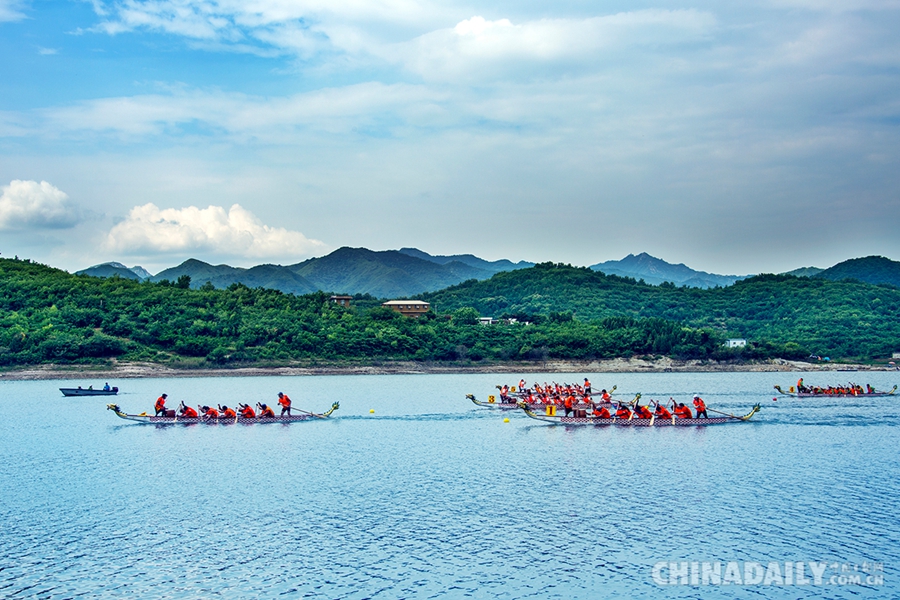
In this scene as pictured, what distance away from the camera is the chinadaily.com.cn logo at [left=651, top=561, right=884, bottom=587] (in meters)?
18.7

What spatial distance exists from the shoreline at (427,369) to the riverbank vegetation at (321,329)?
1.26 meters

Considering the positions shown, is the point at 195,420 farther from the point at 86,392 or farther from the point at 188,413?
the point at 86,392

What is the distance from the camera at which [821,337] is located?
435ft

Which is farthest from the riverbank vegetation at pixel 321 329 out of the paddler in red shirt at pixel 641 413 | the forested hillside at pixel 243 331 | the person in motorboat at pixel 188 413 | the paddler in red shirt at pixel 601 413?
the paddler in red shirt at pixel 641 413

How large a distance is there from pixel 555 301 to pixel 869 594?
164939 millimetres

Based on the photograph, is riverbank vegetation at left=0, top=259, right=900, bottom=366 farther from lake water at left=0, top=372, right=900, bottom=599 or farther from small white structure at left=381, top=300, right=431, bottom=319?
lake water at left=0, top=372, right=900, bottom=599

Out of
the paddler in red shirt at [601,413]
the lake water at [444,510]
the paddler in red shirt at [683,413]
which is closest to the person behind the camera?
the lake water at [444,510]

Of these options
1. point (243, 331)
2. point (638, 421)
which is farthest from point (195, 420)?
point (243, 331)

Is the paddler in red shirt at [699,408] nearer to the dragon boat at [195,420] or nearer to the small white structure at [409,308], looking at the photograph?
the dragon boat at [195,420]

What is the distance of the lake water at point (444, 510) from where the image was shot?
1898 centimetres

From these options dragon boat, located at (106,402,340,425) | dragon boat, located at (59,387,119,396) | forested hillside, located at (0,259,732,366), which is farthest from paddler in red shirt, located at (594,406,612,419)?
forested hillside, located at (0,259,732,366)

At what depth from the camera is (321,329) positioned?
11594cm

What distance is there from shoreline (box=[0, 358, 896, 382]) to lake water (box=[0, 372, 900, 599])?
50.1 metres

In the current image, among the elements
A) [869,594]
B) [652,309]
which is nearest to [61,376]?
[869,594]
